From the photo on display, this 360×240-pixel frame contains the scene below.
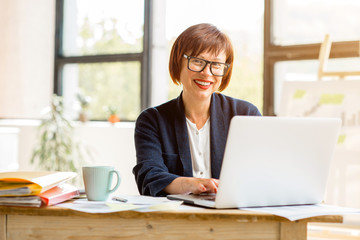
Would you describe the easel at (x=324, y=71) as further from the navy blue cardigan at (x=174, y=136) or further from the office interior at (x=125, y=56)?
the navy blue cardigan at (x=174, y=136)

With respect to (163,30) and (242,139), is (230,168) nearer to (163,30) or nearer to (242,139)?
(242,139)

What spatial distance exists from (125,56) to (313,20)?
5.21 ft

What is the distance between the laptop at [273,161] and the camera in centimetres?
108

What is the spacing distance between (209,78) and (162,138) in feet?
0.96

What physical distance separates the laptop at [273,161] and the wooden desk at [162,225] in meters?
0.07

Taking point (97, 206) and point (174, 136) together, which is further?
point (174, 136)

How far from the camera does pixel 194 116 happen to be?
1912 mm

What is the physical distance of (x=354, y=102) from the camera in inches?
105

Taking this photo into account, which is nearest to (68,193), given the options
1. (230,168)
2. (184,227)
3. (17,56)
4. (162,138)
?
(184,227)

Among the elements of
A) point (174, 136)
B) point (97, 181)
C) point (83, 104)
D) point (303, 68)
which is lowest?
point (97, 181)

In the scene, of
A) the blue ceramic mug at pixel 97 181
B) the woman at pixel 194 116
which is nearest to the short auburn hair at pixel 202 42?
the woman at pixel 194 116

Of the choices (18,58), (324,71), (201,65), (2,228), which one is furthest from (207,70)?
(18,58)

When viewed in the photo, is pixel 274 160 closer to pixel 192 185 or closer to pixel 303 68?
pixel 192 185

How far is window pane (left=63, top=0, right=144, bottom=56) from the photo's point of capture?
4027 mm
